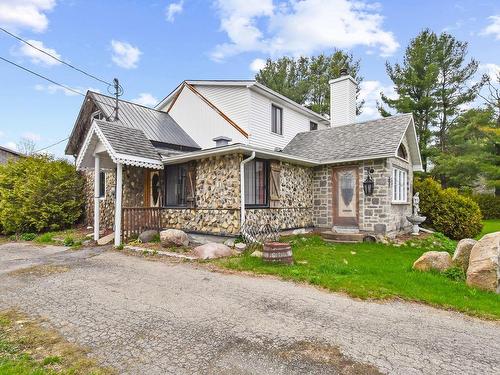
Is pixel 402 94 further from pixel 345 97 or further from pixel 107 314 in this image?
pixel 107 314

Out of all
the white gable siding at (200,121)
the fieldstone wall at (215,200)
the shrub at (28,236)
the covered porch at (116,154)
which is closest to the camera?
the fieldstone wall at (215,200)

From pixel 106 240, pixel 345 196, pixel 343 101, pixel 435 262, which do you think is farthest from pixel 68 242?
pixel 343 101

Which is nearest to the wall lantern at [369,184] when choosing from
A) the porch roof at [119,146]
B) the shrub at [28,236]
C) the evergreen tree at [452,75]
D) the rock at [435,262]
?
the rock at [435,262]

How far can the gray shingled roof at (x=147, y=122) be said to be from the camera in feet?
43.9

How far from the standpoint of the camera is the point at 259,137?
14281 mm

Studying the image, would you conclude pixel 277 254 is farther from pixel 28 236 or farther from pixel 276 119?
pixel 28 236

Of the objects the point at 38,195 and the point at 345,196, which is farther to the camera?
the point at 38,195

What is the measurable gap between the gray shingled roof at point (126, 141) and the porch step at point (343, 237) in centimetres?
680

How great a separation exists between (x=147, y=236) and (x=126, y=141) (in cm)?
328

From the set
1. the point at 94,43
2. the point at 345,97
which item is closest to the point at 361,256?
the point at 345,97

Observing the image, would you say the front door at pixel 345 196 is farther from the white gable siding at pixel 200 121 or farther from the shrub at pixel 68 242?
the shrub at pixel 68 242

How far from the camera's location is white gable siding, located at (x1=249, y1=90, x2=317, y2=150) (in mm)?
13969

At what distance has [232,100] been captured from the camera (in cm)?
1419

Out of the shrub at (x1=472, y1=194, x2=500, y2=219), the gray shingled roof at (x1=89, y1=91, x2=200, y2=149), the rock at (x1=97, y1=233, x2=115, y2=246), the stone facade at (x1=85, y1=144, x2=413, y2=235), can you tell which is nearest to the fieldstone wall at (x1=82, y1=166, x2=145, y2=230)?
the stone facade at (x1=85, y1=144, x2=413, y2=235)
